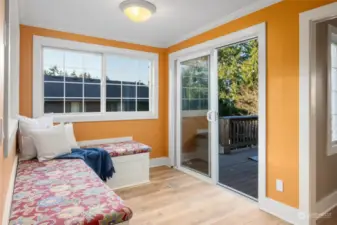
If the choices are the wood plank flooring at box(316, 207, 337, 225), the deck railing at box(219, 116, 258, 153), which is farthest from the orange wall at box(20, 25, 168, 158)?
the wood plank flooring at box(316, 207, 337, 225)

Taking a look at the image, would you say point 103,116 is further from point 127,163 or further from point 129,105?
point 127,163

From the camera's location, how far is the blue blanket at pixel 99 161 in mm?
2725

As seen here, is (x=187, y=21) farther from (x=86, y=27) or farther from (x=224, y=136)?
(x=224, y=136)

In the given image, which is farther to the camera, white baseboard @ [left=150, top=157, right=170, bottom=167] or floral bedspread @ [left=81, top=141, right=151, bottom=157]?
white baseboard @ [left=150, top=157, right=170, bottom=167]

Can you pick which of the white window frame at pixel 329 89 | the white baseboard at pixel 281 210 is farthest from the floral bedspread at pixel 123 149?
the white window frame at pixel 329 89

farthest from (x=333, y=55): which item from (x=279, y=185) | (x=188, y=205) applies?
(x=188, y=205)

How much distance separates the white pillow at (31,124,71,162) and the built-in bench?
631 millimetres

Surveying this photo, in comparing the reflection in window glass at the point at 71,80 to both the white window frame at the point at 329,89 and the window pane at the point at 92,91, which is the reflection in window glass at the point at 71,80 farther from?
the white window frame at the point at 329,89

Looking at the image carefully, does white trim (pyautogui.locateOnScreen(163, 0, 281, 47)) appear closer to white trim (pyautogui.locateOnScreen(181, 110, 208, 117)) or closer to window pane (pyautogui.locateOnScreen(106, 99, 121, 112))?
white trim (pyautogui.locateOnScreen(181, 110, 208, 117))

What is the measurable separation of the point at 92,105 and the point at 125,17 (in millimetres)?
1533

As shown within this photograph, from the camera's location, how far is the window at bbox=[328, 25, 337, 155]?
236cm

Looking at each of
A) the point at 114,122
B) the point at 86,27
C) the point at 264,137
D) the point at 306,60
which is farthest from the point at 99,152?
the point at 306,60

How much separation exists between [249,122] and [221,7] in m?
3.96

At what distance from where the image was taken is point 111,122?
3619 millimetres
